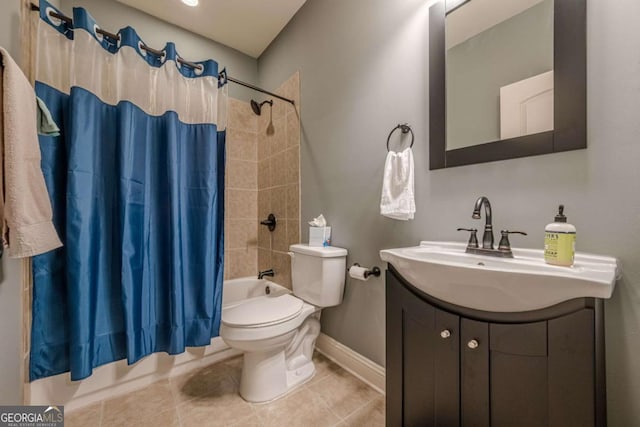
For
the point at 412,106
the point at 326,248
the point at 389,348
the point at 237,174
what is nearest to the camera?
the point at 389,348

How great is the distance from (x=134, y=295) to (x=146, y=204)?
0.47m

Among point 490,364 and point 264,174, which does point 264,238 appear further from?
point 490,364

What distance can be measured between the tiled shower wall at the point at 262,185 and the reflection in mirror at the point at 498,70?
3.78ft

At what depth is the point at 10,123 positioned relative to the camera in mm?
790

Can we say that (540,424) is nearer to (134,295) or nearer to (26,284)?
(134,295)

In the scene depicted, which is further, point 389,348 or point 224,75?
point 224,75

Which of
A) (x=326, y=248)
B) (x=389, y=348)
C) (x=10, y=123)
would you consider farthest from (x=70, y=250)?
(x=389, y=348)

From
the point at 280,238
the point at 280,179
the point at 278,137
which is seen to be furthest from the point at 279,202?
the point at 278,137

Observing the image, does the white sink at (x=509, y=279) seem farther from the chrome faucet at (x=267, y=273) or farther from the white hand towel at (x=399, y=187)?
the chrome faucet at (x=267, y=273)

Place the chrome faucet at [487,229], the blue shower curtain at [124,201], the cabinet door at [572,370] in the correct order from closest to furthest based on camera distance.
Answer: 1. the cabinet door at [572,370]
2. the chrome faucet at [487,229]
3. the blue shower curtain at [124,201]

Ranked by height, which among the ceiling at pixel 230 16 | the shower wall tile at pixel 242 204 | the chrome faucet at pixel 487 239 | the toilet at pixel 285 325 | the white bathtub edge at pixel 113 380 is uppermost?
the ceiling at pixel 230 16

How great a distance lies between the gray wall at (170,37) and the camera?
172cm

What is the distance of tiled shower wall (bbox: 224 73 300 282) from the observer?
196cm

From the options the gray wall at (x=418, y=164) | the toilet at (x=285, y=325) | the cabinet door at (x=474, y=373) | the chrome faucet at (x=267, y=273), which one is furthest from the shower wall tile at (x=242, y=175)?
the cabinet door at (x=474, y=373)
